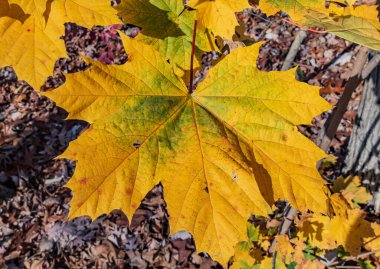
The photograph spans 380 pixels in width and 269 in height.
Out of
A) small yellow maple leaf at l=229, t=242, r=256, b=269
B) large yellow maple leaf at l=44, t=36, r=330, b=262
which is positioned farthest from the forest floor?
large yellow maple leaf at l=44, t=36, r=330, b=262

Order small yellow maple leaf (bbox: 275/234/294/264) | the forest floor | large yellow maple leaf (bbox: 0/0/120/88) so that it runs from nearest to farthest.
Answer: large yellow maple leaf (bbox: 0/0/120/88)
small yellow maple leaf (bbox: 275/234/294/264)
the forest floor

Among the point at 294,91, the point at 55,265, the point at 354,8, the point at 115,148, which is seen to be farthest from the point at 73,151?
the point at 55,265

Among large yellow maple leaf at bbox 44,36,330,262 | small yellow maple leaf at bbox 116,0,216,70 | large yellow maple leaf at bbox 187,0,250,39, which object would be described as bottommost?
large yellow maple leaf at bbox 44,36,330,262

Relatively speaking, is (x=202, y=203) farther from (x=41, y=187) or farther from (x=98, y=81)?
(x=41, y=187)

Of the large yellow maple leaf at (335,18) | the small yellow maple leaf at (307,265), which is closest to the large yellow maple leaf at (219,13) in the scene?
the large yellow maple leaf at (335,18)

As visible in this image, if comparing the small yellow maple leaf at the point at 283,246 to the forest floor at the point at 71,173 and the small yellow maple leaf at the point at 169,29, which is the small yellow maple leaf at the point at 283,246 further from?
the small yellow maple leaf at the point at 169,29

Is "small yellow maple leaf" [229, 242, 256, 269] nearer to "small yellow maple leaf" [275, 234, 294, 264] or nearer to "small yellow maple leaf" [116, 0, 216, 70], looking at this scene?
"small yellow maple leaf" [275, 234, 294, 264]

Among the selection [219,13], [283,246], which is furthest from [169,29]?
[283,246]
